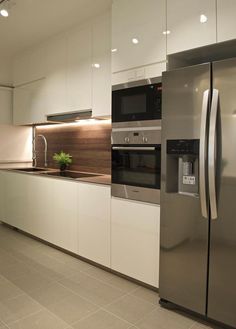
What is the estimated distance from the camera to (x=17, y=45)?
3.95 metres

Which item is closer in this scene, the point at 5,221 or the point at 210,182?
the point at 210,182

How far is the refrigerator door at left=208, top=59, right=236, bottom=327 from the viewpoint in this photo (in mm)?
1775

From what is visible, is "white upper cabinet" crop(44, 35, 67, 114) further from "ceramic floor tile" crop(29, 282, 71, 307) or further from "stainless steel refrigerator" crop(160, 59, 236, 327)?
"ceramic floor tile" crop(29, 282, 71, 307)

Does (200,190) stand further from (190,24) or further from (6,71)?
(6,71)

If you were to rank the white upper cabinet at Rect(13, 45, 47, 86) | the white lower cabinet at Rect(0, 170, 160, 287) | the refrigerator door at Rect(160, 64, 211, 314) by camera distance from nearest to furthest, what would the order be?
the refrigerator door at Rect(160, 64, 211, 314) → the white lower cabinet at Rect(0, 170, 160, 287) → the white upper cabinet at Rect(13, 45, 47, 86)

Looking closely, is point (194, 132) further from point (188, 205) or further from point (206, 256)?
point (206, 256)

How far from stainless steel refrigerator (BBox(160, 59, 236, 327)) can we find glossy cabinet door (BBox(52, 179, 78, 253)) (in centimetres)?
121

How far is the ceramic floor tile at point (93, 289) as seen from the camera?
90.7 inches

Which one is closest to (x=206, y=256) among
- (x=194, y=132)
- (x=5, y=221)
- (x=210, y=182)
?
(x=210, y=182)

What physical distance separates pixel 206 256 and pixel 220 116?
37.3 inches

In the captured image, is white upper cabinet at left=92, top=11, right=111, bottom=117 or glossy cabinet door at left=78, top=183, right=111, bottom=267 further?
white upper cabinet at left=92, top=11, right=111, bottom=117

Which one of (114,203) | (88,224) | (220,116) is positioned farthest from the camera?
(88,224)

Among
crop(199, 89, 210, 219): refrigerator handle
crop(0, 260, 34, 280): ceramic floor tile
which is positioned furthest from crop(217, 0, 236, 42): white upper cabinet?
crop(0, 260, 34, 280): ceramic floor tile

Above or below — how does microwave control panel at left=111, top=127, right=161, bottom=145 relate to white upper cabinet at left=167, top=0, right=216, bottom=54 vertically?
below
